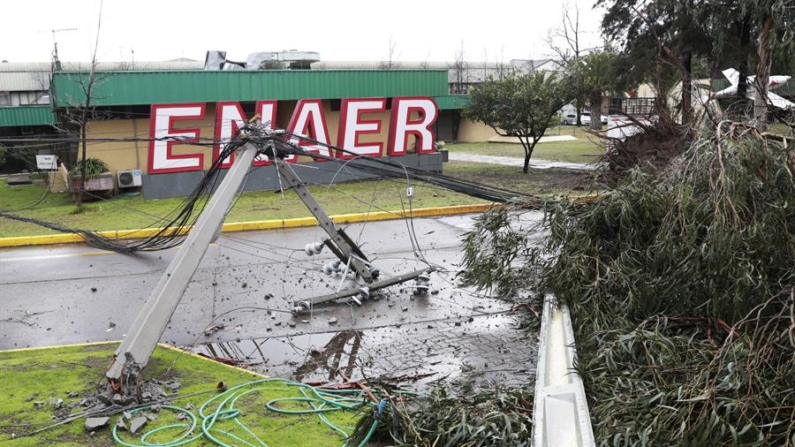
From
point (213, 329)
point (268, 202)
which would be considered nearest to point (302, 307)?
point (213, 329)

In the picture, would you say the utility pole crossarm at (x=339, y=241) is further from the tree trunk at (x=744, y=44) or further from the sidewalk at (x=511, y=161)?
the sidewalk at (x=511, y=161)

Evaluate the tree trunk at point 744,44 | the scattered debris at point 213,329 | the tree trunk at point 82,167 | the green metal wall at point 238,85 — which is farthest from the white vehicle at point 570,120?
the scattered debris at point 213,329

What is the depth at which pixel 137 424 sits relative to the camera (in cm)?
623

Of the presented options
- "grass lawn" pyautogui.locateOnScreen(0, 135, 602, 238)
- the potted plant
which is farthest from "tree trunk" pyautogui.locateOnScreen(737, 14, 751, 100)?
the potted plant

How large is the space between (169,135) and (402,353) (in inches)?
553

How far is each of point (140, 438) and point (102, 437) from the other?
35 cm

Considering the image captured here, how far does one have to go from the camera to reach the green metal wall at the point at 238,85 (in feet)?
63.6

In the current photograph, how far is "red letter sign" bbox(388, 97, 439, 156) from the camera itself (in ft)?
75.6

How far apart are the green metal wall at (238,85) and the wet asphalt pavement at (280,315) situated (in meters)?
6.86

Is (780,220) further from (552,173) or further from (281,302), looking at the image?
(552,173)

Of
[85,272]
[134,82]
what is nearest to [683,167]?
[85,272]

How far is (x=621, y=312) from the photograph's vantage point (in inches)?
291

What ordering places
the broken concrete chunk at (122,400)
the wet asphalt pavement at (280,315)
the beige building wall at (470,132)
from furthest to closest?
the beige building wall at (470,132), the wet asphalt pavement at (280,315), the broken concrete chunk at (122,400)

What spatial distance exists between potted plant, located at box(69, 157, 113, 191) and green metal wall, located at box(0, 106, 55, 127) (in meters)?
11.3
